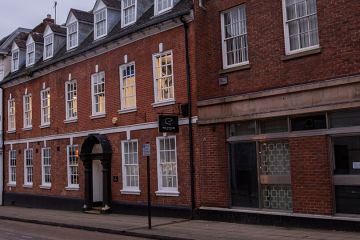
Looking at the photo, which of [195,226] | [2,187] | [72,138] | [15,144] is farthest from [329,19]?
[2,187]

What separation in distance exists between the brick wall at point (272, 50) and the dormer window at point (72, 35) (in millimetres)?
9845

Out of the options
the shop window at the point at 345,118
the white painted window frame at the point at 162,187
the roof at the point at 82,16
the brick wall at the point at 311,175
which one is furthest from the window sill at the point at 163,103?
the roof at the point at 82,16

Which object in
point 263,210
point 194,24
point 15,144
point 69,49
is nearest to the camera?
point 263,210

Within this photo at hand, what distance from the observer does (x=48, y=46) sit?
A: 27234mm

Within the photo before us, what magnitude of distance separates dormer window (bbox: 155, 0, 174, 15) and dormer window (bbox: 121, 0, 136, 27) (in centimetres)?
175

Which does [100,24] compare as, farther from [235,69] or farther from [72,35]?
[235,69]

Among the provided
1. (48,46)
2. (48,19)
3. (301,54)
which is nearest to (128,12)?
(48,46)

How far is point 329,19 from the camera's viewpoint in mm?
13062

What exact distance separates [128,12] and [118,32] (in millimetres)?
977

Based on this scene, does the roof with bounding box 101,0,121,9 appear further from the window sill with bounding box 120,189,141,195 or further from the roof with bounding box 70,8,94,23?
the window sill with bounding box 120,189,141,195

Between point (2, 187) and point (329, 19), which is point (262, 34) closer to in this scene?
point (329, 19)

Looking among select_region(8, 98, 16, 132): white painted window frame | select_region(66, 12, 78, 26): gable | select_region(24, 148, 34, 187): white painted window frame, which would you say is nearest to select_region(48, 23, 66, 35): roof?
select_region(66, 12, 78, 26): gable

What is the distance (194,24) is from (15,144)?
1656cm

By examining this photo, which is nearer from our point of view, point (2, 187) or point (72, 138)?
point (72, 138)
